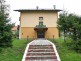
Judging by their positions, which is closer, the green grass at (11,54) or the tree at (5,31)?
the green grass at (11,54)

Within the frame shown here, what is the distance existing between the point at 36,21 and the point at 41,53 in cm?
2857

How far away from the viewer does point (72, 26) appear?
30.7m

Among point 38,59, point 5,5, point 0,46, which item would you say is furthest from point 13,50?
point 5,5

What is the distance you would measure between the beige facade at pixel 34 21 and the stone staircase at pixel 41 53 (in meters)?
24.7

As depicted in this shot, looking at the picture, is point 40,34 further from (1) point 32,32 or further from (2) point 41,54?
(2) point 41,54

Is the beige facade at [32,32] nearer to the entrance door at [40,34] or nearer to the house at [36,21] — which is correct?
the house at [36,21]

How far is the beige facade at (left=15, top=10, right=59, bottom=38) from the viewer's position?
5172 cm

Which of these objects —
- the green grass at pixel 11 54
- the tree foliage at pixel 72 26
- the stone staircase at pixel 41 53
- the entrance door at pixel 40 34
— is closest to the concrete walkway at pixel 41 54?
the stone staircase at pixel 41 53

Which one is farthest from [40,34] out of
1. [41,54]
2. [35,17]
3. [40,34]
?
[41,54]

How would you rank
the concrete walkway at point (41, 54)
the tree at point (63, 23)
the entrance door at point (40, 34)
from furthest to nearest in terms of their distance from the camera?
the entrance door at point (40, 34), the tree at point (63, 23), the concrete walkway at point (41, 54)

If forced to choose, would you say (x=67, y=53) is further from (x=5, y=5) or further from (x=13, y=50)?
(x=5, y=5)

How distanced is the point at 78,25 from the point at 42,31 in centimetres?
2383

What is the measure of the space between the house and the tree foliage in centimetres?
1703

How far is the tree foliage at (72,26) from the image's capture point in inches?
1088
